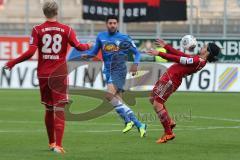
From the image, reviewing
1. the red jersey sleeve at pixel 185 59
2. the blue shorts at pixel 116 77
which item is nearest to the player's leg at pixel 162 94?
the red jersey sleeve at pixel 185 59

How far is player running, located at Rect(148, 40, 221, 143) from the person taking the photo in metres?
15.3

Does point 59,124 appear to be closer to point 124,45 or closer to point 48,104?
point 48,104

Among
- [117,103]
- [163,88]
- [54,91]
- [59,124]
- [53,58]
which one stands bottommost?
[117,103]

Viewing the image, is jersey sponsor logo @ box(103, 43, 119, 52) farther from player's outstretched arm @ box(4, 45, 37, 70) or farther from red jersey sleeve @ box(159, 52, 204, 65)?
player's outstretched arm @ box(4, 45, 37, 70)

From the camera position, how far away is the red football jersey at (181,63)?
15195 millimetres

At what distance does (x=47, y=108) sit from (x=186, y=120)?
723 centimetres

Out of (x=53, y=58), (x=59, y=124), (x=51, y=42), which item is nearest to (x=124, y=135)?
(x=59, y=124)

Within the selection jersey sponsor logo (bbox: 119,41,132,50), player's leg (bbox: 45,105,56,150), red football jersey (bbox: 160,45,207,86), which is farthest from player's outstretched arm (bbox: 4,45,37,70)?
jersey sponsor logo (bbox: 119,41,132,50)

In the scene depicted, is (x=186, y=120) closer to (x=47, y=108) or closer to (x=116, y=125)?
(x=116, y=125)

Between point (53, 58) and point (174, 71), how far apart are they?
9.95ft

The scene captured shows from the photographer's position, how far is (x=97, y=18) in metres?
35.2

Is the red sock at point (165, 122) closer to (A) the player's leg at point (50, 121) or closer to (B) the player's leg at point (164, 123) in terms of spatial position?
(B) the player's leg at point (164, 123)

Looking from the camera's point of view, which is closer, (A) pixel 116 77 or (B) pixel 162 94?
(B) pixel 162 94

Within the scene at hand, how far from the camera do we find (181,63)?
15.3 m
